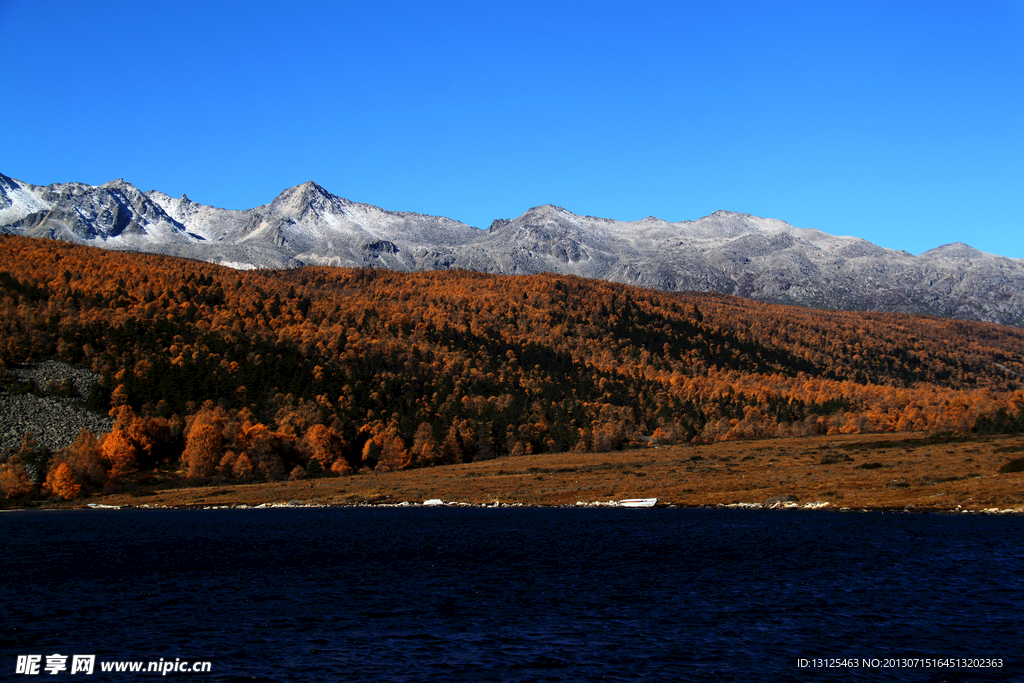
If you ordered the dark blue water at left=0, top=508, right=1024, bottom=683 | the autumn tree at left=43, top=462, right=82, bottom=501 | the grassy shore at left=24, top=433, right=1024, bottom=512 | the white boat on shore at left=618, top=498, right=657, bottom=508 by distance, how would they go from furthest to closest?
the autumn tree at left=43, top=462, right=82, bottom=501, the white boat on shore at left=618, top=498, right=657, bottom=508, the grassy shore at left=24, top=433, right=1024, bottom=512, the dark blue water at left=0, top=508, right=1024, bottom=683

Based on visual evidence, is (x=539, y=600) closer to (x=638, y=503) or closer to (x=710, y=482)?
(x=638, y=503)

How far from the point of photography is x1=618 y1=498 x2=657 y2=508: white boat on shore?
125188 millimetres

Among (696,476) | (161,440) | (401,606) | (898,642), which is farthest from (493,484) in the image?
(898,642)

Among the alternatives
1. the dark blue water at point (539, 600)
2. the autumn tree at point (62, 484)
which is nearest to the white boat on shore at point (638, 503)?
the dark blue water at point (539, 600)

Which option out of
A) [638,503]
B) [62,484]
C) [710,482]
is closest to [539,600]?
[638,503]

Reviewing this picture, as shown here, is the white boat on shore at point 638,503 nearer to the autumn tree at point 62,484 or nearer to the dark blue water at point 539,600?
the dark blue water at point 539,600

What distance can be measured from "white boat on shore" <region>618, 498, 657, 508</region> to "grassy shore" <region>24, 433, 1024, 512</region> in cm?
218

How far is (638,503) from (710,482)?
24.9 metres

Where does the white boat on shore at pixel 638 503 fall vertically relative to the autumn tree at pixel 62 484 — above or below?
below

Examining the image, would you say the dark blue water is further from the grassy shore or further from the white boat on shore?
the white boat on shore

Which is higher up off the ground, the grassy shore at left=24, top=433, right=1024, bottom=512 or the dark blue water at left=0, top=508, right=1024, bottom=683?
the dark blue water at left=0, top=508, right=1024, bottom=683

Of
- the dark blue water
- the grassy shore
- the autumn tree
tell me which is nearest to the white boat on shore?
the grassy shore

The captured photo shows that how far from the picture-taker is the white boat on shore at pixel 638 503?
125 meters

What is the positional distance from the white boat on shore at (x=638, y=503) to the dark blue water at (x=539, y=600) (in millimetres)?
26459
